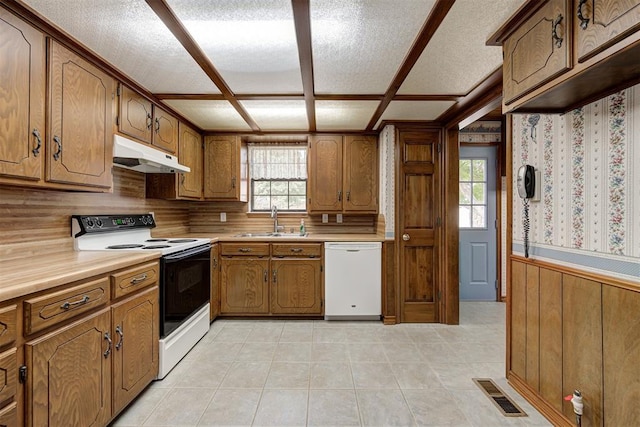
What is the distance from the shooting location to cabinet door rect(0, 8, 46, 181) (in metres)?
1.40

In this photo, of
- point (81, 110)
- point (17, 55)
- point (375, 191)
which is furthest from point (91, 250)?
point (375, 191)

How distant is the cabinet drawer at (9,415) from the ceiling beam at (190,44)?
67.4 inches

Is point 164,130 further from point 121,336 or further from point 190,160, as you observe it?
point 121,336

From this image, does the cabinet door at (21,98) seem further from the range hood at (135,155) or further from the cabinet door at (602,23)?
the cabinet door at (602,23)

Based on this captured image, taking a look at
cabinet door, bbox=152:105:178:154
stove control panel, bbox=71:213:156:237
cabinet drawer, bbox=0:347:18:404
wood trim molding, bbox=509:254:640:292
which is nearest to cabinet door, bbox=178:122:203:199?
cabinet door, bbox=152:105:178:154

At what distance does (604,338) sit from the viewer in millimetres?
1365

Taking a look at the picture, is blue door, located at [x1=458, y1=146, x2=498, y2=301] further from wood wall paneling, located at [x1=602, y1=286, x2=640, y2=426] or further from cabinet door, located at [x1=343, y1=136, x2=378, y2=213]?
wood wall paneling, located at [x1=602, y1=286, x2=640, y2=426]

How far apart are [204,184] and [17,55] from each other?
2.27 meters

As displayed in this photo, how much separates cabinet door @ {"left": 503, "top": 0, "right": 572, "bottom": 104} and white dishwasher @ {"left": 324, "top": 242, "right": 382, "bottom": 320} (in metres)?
2.05

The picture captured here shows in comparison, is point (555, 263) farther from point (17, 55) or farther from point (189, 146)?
point (189, 146)

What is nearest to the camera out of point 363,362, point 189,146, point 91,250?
point 91,250

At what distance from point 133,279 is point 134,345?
1.31ft

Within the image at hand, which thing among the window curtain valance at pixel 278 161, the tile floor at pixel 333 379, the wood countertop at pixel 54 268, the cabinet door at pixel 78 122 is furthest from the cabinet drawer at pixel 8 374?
the window curtain valance at pixel 278 161

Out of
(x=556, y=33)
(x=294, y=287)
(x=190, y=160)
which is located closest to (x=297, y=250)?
(x=294, y=287)
